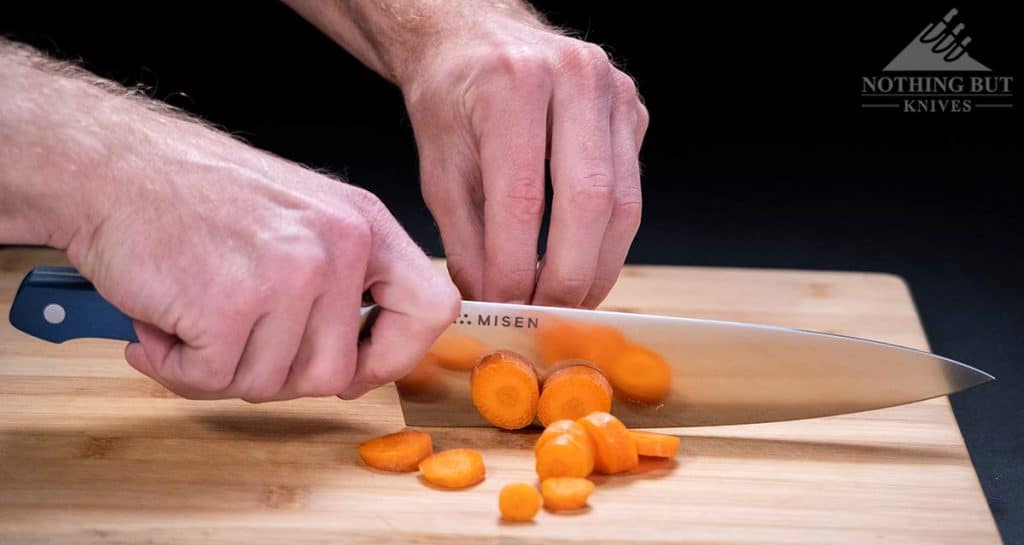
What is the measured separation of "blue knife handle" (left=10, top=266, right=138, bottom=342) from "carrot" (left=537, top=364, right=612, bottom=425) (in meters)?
0.60

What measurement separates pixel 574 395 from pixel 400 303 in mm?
315

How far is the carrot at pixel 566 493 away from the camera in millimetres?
1685

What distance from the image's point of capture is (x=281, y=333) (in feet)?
5.36

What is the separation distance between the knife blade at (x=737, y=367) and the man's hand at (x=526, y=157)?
0.38ft

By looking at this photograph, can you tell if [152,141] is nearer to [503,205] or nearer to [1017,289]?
[503,205]

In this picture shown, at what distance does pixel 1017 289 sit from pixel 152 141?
1948 millimetres

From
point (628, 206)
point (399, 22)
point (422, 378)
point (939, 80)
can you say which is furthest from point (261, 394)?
point (939, 80)

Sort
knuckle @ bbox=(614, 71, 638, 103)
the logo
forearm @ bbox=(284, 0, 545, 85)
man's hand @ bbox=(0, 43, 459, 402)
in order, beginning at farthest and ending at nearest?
1. the logo
2. forearm @ bbox=(284, 0, 545, 85)
3. knuckle @ bbox=(614, 71, 638, 103)
4. man's hand @ bbox=(0, 43, 459, 402)

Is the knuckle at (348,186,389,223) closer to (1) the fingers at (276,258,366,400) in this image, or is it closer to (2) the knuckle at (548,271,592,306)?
(1) the fingers at (276,258,366,400)

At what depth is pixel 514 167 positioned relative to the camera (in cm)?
196

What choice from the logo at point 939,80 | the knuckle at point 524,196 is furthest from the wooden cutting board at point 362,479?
the logo at point 939,80

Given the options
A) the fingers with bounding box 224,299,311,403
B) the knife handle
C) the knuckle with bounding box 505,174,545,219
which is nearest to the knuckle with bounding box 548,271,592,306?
the knuckle with bounding box 505,174,545,219

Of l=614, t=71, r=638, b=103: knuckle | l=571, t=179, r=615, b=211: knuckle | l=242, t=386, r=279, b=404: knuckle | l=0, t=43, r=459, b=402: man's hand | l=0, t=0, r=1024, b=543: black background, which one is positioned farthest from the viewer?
l=0, t=0, r=1024, b=543: black background

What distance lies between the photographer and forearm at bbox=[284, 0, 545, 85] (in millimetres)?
2244
